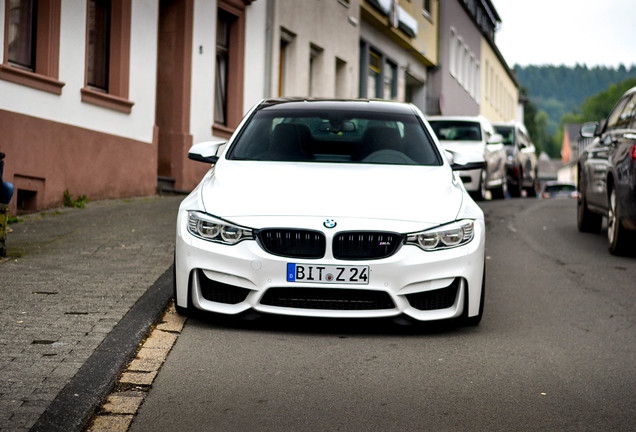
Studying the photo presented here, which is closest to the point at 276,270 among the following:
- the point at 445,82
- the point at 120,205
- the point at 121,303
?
the point at 121,303

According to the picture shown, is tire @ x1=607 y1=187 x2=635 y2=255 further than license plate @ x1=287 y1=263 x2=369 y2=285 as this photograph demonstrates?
Yes

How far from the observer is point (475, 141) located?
21156mm

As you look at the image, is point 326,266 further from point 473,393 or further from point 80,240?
point 80,240

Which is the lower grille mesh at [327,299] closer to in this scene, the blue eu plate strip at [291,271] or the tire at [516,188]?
the blue eu plate strip at [291,271]

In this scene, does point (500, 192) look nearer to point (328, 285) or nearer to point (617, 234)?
point (617, 234)

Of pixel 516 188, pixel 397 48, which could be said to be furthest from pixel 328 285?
pixel 397 48

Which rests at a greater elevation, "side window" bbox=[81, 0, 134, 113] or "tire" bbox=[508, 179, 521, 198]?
"side window" bbox=[81, 0, 134, 113]

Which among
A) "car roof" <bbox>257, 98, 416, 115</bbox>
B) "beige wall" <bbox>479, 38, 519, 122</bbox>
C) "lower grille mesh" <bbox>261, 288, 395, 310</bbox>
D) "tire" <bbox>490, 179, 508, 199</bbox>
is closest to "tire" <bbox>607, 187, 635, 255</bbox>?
"car roof" <bbox>257, 98, 416, 115</bbox>

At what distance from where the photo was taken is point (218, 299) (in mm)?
6707

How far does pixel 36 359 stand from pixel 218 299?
154cm

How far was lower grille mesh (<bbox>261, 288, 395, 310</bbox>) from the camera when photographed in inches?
257

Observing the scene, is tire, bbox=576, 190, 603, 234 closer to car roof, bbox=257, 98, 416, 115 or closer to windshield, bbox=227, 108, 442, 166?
car roof, bbox=257, 98, 416, 115

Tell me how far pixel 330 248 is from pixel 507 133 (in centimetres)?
2229

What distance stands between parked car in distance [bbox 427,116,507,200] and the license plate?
1353 centimetres
